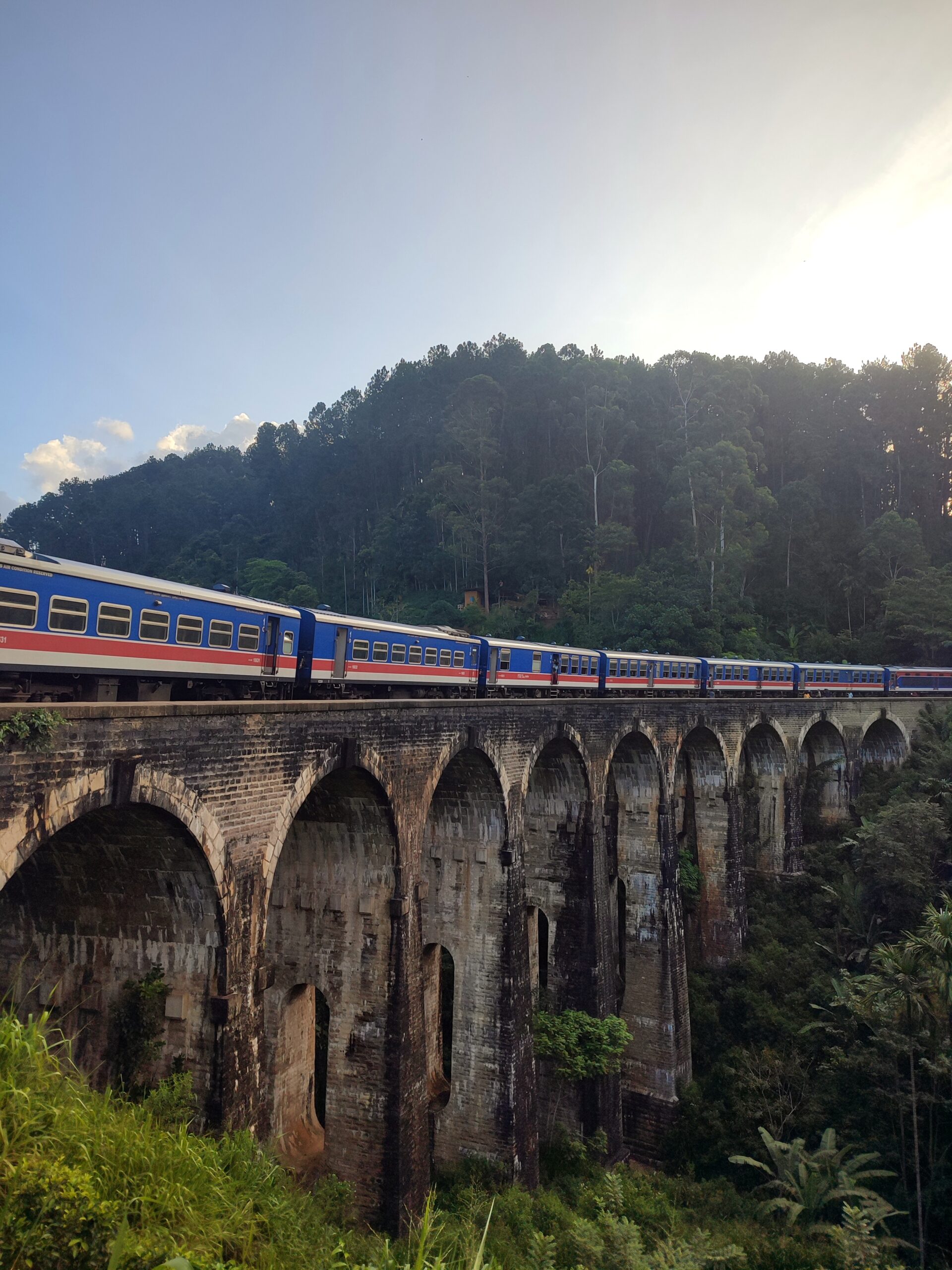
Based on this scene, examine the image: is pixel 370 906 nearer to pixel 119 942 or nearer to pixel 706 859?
pixel 119 942

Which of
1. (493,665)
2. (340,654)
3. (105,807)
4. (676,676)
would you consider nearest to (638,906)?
(676,676)

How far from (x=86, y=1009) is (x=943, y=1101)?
60.1 ft

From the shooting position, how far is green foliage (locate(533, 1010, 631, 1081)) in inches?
752

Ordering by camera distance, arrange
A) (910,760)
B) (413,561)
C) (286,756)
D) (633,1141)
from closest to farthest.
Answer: (286,756) → (633,1141) → (910,760) → (413,561)

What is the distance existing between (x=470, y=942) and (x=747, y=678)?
19449mm

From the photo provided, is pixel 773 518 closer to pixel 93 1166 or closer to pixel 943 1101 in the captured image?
pixel 943 1101

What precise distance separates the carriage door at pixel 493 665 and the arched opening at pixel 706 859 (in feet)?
32.4

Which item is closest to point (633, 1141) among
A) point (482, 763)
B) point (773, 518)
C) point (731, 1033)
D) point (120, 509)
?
point (731, 1033)

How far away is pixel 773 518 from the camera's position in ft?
192

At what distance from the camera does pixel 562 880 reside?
20781 millimetres

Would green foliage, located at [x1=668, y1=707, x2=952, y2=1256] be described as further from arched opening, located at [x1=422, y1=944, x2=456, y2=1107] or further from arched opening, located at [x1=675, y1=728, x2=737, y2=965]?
arched opening, located at [x1=422, y1=944, x2=456, y2=1107]

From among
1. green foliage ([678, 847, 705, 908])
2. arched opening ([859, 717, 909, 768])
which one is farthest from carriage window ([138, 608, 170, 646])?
arched opening ([859, 717, 909, 768])

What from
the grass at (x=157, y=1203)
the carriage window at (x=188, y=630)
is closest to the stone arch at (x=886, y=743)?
the grass at (x=157, y=1203)

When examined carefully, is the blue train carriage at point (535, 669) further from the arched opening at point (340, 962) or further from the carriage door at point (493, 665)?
the arched opening at point (340, 962)
